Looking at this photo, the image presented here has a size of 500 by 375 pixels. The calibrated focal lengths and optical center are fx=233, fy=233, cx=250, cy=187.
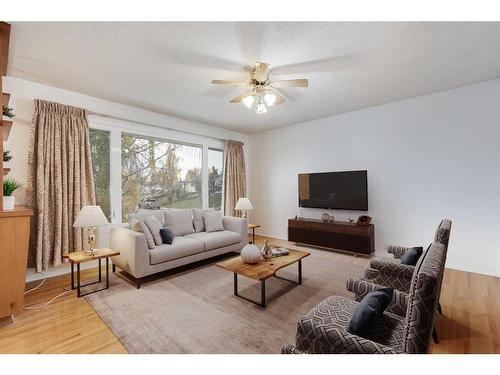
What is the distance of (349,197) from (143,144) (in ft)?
13.3

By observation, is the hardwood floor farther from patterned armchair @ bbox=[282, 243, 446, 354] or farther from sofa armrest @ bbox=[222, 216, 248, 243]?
sofa armrest @ bbox=[222, 216, 248, 243]

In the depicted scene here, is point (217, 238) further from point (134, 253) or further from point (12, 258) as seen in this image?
point (12, 258)

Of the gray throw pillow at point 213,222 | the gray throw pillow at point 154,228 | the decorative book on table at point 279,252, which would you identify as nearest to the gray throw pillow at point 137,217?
the gray throw pillow at point 154,228

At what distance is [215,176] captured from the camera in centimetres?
573

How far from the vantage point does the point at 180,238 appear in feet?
12.2

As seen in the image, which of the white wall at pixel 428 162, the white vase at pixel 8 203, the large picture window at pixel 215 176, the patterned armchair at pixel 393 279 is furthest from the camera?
the large picture window at pixel 215 176

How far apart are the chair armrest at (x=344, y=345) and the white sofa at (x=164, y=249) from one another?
2392mm

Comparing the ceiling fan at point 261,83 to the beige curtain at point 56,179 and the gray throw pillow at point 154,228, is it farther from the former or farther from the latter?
the beige curtain at point 56,179

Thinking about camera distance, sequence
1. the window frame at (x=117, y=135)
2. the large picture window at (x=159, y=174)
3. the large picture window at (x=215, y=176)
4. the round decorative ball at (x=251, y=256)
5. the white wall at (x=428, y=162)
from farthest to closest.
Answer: the large picture window at (x=215, y=176) < the large picture window at (x=159, y=174) < the window frame at (x=117, y=135) < the white wall at (x=428, y=162) < the round decorative ball at (x=251, y=256)

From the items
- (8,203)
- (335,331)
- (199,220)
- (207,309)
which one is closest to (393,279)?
(335,331)

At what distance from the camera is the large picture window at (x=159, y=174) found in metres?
4.22

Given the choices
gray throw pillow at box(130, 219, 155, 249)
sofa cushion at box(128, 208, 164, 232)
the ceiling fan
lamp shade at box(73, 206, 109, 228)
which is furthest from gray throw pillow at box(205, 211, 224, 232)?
the ceiling fan

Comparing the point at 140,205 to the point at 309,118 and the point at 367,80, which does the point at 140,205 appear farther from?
the point at 367,80
